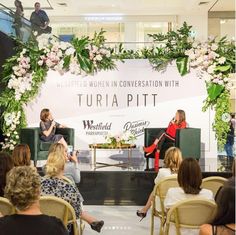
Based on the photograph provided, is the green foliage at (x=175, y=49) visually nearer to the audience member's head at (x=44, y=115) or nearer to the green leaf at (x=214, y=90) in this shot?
the green leaf at (x=214, y=90)

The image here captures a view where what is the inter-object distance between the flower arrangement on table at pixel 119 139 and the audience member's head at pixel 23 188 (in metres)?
5.50

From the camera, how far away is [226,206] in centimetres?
200

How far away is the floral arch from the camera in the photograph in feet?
25.9

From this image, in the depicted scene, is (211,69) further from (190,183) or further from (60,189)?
(60,189)

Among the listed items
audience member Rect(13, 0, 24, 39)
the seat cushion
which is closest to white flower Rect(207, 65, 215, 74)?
the seat cushion

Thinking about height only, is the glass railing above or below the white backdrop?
above

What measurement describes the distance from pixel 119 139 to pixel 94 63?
4.83 ft

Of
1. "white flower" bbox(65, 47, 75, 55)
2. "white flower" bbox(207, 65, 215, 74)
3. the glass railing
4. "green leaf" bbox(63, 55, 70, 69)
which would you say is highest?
the glass railing

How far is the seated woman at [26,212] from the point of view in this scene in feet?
6.58

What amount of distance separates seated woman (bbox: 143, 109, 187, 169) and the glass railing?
10.5ft

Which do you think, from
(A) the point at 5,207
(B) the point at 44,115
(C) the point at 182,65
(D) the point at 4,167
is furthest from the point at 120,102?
(A) the point at 5,207

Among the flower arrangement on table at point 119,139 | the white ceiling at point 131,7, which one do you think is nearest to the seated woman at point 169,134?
the flower arrangement on table at point 119,139

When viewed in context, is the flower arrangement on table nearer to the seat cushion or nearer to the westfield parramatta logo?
the westfield parramatta logo

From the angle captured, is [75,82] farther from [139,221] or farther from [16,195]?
[16,195]
